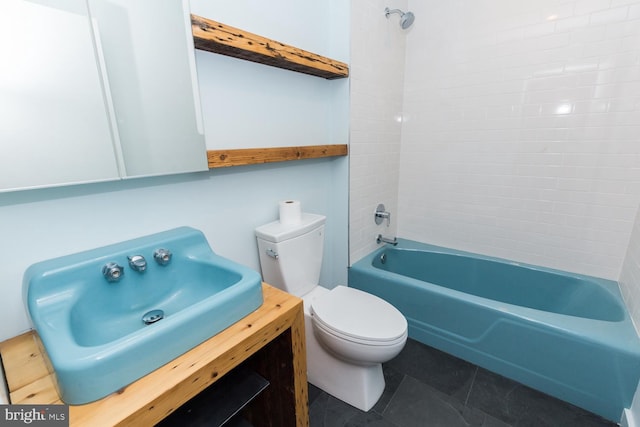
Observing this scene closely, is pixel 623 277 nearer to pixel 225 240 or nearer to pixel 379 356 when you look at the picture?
pixel 379 356

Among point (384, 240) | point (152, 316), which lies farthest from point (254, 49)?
point (384, 240)

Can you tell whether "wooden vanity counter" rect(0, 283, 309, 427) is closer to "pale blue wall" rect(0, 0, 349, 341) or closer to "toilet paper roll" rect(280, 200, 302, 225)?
"pale blue wall" rect(0, 0, 349, 341)

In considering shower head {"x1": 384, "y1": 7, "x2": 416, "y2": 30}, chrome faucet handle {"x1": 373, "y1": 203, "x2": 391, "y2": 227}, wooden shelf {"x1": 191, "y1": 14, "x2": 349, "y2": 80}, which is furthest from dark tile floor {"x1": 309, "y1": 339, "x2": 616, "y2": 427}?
shower head {"x1": 384, "y1": 7, "x2": 416, "y2": 30}

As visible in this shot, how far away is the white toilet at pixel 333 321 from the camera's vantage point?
1.26 metres

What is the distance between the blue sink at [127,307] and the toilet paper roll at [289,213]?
0.44m

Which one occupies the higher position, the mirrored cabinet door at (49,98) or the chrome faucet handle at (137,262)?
the mirrored cabinet door at (49,98)

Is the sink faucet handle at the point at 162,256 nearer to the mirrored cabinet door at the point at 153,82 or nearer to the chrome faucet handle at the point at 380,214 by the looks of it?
the mirrored cabinet door at the point at 153,82

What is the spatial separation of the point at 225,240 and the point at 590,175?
2.14m

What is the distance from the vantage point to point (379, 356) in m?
1.25

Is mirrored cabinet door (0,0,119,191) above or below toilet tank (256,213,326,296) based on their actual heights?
above

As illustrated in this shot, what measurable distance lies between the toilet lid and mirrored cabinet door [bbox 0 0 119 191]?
41.6 inches

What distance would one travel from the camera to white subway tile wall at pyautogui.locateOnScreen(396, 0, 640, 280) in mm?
1598

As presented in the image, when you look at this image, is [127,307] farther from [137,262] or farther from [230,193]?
[230,193]

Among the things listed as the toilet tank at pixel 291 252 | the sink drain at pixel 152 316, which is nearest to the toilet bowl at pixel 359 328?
the toilet tank at pixel 291 252
